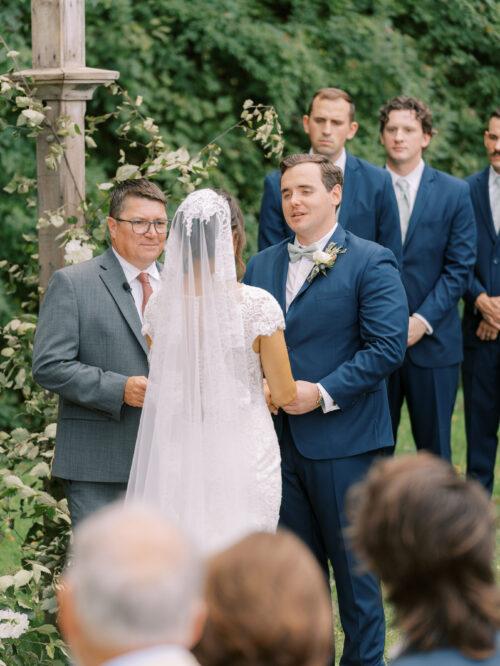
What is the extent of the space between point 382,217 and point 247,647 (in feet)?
13.1

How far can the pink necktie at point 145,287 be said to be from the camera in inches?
179

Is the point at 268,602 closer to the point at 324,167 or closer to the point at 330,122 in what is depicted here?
the point at 324,167

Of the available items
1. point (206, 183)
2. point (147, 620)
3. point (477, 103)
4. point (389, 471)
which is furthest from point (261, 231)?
point (477, 103)

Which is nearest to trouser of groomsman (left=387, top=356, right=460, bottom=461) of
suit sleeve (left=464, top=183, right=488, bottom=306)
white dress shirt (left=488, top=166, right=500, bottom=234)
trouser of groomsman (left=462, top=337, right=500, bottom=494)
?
trouser of groomsman (left=462, top=337, right=500, bottom=494)

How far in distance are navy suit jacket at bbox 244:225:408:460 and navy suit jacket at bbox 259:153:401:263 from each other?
1171 millimetres

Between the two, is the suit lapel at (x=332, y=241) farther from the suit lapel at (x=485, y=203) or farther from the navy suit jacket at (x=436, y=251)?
the suit lapel at (x=485, y=203)

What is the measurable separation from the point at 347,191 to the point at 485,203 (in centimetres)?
106

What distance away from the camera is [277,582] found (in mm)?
2037

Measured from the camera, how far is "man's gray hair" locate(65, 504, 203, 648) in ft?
6.39

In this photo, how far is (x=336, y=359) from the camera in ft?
15.3

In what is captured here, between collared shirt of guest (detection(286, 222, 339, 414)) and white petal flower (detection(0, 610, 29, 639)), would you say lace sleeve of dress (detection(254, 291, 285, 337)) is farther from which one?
white petal flower (detection(0, 610, 29, 639))

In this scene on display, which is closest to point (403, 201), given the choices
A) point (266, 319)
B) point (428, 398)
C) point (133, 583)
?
point (428, 398)

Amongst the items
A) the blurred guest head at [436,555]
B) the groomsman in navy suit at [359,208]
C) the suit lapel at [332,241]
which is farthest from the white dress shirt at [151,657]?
the groomsman in navy suit at [359,208]

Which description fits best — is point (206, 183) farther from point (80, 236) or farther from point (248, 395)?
point (248, 395)
